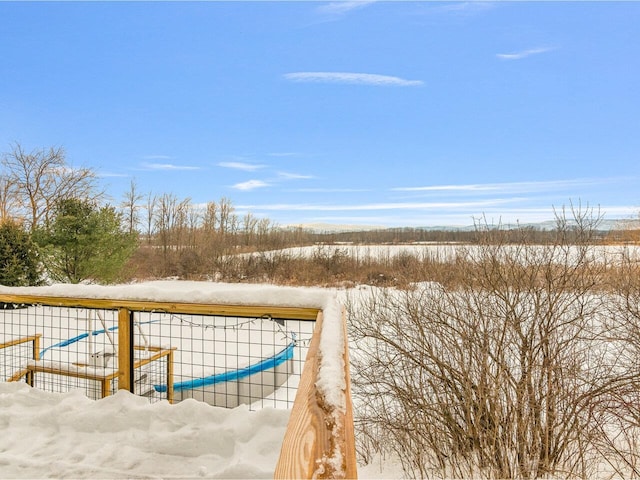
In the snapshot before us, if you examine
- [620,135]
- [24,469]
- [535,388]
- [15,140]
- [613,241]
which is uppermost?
[15,140]

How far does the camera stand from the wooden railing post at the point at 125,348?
246 centimetres

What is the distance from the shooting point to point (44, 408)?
243cm

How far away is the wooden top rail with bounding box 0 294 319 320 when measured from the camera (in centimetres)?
217

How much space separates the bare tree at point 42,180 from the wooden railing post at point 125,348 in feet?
67.7

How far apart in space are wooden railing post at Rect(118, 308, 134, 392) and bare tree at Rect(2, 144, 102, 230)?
2062cm

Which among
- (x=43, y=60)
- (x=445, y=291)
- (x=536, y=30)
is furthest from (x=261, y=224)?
(x=445, y=291)

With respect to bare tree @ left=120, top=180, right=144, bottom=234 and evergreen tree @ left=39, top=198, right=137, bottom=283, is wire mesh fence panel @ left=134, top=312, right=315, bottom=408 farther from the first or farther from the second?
bare tree @ left=120, top=180, right=144, bottom=234

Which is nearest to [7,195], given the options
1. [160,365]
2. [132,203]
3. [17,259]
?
[132,203]

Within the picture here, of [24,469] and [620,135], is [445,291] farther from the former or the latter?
[620,135]

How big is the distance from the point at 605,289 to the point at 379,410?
12.9 feet

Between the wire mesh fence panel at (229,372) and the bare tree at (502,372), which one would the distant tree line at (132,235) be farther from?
the wire mesh fence panel at (229,372)

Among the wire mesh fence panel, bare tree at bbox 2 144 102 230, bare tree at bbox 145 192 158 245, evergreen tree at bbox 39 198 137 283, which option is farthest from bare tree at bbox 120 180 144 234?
the wire mesh fence panel

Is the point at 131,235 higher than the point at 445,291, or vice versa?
the point at 131,235

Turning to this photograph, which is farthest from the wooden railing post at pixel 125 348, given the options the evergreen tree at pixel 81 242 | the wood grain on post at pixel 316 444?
the evergreen tree at pixel 81 242
